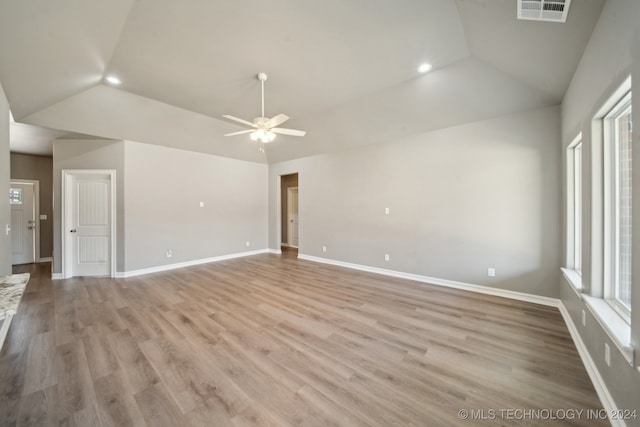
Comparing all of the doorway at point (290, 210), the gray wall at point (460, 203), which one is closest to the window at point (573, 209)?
the gray wall at point (460, 203)

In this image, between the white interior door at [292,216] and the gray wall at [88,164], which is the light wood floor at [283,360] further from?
the white interior door at [292,216]

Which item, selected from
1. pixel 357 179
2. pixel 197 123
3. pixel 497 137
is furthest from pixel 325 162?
pixel 497 137

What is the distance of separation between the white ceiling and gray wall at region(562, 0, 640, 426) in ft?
0.82

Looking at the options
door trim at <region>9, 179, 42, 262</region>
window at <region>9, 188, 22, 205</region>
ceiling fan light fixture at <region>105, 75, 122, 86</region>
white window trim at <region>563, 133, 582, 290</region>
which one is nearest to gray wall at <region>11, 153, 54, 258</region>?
door trim at <region>9, 179, 42, 262</region>

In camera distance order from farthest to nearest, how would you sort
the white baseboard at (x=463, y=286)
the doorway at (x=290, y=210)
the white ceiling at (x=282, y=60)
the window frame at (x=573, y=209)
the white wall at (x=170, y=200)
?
the doorway at (x=290, y=210) < the white wall at (x=170, y=200) < the white baseboard at (x=463, y=286) < the window frame at (x=573, y=209) < the white ceiling at (x=282, y=60)

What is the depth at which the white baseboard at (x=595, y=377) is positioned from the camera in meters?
1.50

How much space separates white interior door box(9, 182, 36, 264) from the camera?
5668 mm

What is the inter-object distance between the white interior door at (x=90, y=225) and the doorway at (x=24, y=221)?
262cm

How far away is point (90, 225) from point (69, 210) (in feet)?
1.40

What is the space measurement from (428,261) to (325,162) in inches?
126

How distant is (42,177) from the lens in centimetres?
594

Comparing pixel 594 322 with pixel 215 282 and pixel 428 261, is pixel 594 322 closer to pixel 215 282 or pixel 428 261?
pixel 428 261

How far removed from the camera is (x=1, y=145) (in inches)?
100

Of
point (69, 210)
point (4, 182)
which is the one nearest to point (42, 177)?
point (69, 210)
